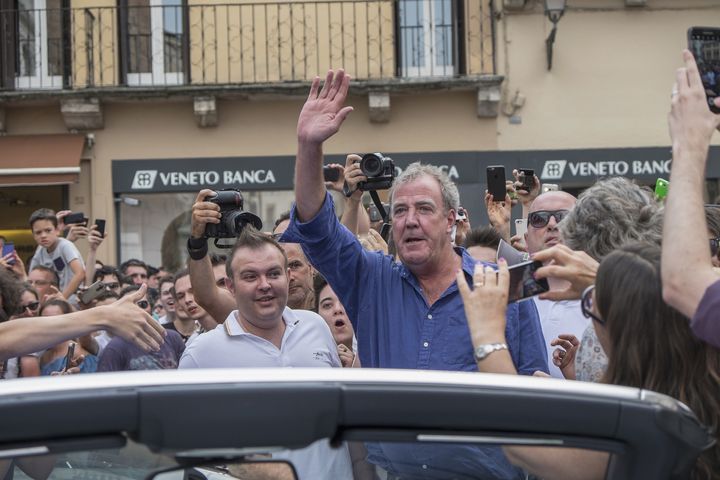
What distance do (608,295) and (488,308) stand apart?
0.39 meters

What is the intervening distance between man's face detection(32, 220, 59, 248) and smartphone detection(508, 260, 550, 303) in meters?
8.64

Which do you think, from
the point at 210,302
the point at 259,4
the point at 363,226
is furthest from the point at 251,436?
the point at 259,4

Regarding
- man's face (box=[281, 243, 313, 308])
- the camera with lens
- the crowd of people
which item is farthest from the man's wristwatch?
man's face (box=[281, 243, 313, 308])

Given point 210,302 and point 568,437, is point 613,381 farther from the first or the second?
point 210,302

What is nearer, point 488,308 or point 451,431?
point 451,431

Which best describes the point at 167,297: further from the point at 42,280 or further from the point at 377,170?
the point at 377,170

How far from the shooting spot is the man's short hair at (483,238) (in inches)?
236

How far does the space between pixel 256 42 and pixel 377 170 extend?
1177 centimetres

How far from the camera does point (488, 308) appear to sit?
3041mm

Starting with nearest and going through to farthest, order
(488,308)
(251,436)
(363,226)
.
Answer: (251,436) → (488,308) → (363,226)

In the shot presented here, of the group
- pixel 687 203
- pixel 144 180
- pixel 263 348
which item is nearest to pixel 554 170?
pixel 144 180

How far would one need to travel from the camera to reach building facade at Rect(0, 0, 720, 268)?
54.7 feet

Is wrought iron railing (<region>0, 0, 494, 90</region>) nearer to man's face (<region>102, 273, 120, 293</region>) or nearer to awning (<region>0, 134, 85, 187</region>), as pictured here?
awning (<region>0, 134, 85, 187</region>)

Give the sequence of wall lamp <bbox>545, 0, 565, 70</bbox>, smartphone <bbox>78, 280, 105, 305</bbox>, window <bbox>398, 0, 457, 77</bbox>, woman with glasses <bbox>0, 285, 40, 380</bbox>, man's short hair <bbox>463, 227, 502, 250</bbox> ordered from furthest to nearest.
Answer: window <bbox>398, 0, 457, 77</bbox>, wall lamp <bbox>545, 0, 565, 70</bbox>, smartphone <bbox>78, 280, 105, 305</bbox>, woman with glasses <bbox>0, 285, 40, 380</bbox>, man's short hair <bbox>463, 227, 502, 250</bbox>
